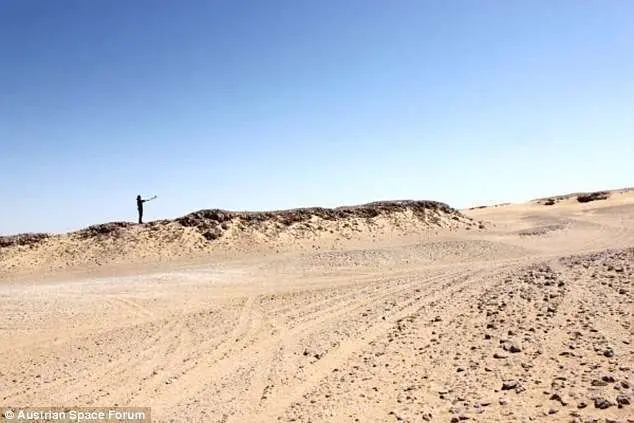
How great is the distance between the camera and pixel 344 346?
8.86 meters

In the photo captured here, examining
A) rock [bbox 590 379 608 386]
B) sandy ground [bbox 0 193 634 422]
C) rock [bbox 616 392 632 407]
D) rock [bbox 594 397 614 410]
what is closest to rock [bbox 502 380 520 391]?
sandy ground [bbox 0 193 634 422]

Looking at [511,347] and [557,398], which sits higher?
[511,347]

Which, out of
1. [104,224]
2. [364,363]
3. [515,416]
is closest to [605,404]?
[515,416]

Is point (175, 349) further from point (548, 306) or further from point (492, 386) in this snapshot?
point (548, 306)

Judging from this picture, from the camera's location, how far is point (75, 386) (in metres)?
8.12

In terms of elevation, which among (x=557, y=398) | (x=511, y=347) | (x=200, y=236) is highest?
(x=200, y=236)

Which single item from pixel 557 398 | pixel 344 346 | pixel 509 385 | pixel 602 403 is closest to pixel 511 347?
pixel 509 385

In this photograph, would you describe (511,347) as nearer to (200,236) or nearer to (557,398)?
(557,398)

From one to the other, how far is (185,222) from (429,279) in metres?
15.5

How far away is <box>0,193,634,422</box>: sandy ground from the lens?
625cm

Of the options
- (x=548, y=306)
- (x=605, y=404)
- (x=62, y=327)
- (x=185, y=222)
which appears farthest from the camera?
(x=185, y=222)

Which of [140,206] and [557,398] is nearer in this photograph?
[557,398]

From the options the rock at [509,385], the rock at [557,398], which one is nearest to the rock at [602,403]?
the rock at [557,398]

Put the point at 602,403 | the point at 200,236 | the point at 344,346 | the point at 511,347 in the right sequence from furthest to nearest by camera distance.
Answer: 1. the point at 200,236
2. the point at 344,346
3. the point at 511,347
4. the point at 602,403
